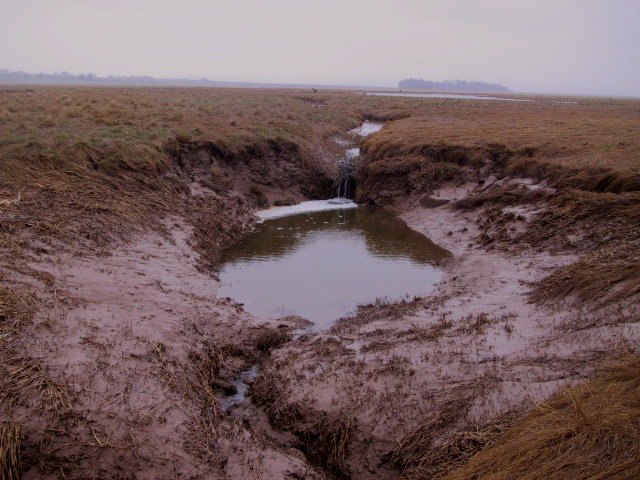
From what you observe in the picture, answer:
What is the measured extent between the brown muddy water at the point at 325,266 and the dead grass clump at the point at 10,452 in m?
6.33

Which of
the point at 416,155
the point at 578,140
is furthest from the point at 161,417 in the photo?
the point at 578,140

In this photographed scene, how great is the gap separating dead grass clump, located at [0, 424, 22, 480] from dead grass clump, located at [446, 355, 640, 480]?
4652 mm

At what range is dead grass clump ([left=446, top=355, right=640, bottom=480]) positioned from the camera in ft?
14.3

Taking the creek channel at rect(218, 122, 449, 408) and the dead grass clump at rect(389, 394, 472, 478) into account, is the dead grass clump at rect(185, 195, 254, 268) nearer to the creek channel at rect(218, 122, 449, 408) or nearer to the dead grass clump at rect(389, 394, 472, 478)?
the creek channel at rect(218, 122, 449, 408)

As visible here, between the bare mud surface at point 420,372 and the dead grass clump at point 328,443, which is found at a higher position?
the bare mud surface at point 420,372

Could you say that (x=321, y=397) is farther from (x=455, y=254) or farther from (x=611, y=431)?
(x=455, y=254)

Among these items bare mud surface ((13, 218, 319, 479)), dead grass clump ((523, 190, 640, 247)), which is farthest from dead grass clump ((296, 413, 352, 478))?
dead grass clump ((523, 190, 640, 247))

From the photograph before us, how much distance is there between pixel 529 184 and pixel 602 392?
14.7 m

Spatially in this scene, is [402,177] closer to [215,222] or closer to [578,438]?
[215,222]

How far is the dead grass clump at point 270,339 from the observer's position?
1023 cm

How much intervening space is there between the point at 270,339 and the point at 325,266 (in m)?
5.89

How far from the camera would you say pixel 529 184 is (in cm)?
1891

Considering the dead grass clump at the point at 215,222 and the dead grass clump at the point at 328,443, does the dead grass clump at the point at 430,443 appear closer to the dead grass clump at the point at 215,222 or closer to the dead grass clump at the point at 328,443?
the dead grass clump at the point at 328,443

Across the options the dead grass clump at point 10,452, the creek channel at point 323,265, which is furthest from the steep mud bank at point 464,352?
the dead grass clump at point 10,452
